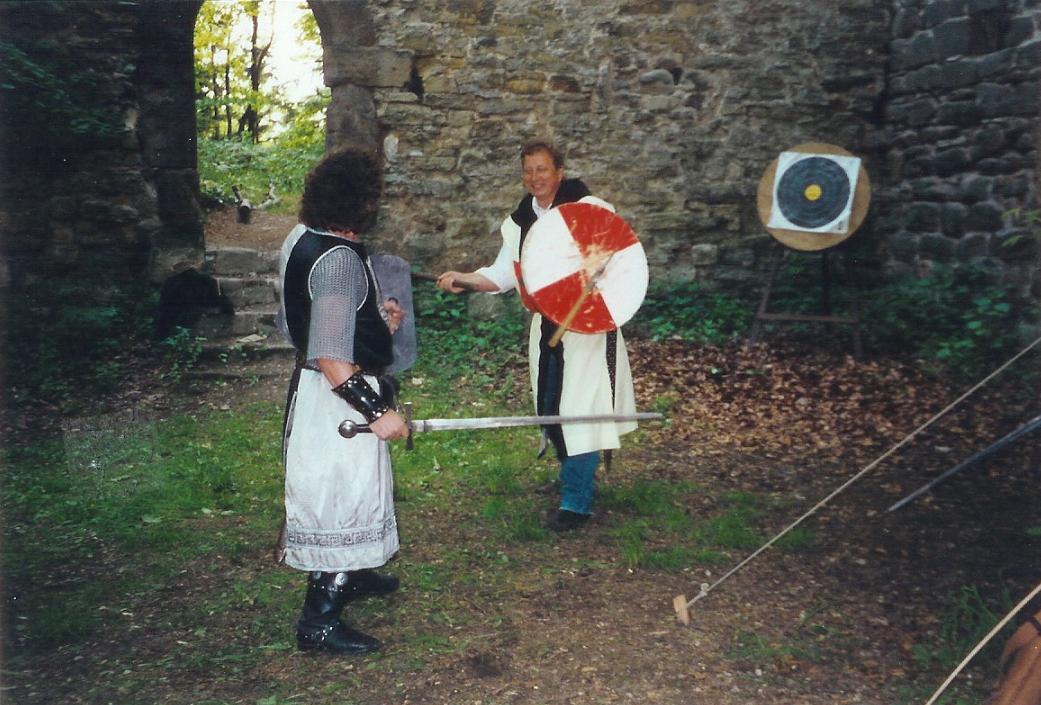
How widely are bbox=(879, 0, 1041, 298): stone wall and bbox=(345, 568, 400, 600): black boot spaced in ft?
15.1

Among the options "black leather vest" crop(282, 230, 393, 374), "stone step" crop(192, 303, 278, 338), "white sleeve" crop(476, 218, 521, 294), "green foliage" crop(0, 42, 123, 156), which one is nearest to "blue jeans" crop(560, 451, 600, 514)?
"white sleeve" crop(476, 218, 521, 294)

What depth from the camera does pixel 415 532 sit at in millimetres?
4109

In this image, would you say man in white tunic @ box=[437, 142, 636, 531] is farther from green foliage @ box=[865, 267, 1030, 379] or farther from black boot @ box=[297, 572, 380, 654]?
green foliage @ box=[865, 267, 1030, 379]

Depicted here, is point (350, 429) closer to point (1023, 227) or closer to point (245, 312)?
point (245, 312)

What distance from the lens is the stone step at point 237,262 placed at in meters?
7.63

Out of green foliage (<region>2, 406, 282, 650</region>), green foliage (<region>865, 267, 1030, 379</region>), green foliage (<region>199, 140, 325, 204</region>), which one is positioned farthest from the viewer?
green foliage (<region>199, 140, 325, 204</region>)

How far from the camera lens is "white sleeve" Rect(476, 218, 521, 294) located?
3971 millimetres

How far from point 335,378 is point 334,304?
22cm

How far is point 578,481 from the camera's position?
4.04 meters

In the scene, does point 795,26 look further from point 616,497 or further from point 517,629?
point 517,629

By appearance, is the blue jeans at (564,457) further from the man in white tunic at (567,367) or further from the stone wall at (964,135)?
the stone wall at (964,135)

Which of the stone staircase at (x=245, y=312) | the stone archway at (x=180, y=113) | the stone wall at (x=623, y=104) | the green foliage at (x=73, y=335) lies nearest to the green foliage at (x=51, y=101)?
the stone archway at (x=180, y=113)

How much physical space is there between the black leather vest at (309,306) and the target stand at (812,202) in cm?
440

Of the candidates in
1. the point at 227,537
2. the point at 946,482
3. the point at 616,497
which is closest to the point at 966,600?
the point at 946,482
